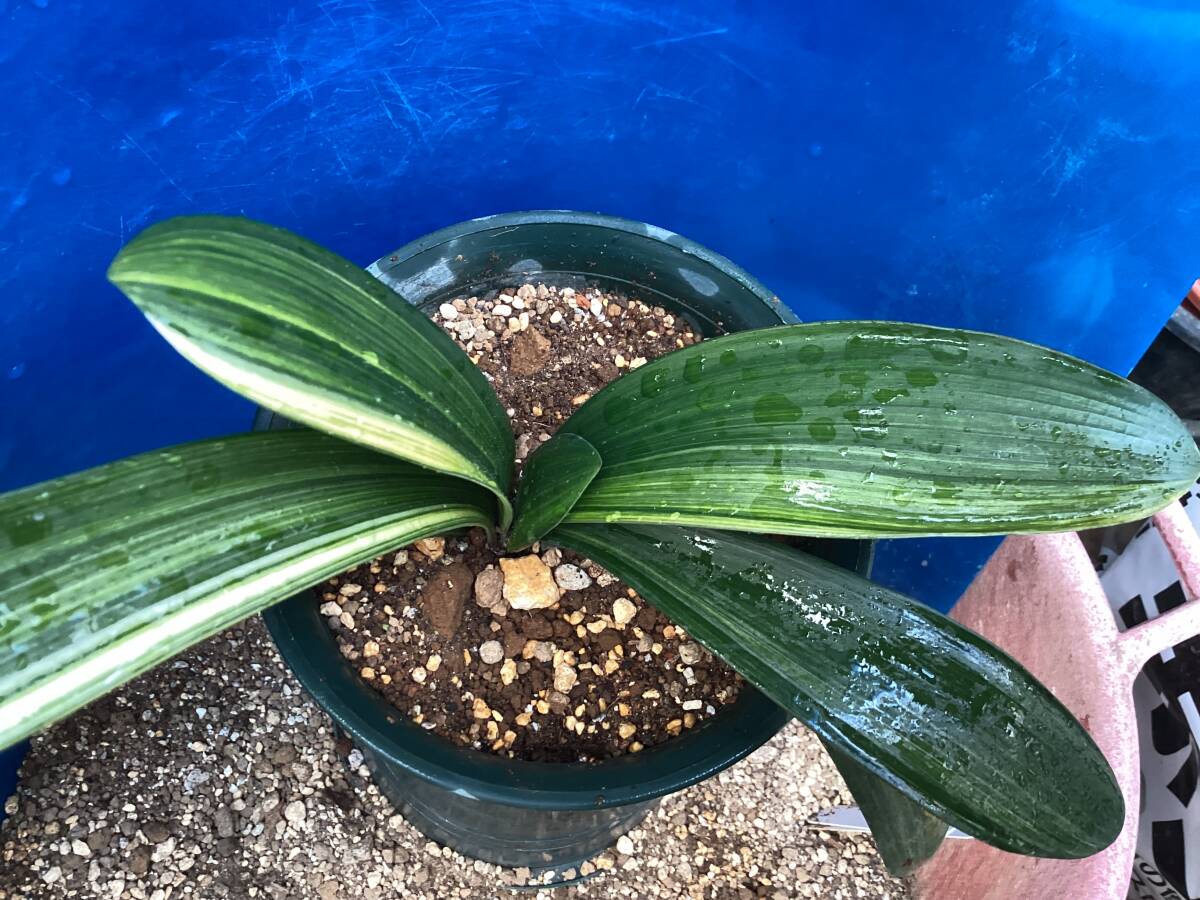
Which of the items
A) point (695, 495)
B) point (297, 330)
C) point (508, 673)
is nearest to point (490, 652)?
point (508, 673)

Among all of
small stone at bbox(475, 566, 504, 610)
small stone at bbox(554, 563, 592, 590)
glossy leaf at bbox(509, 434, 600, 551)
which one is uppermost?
glossy leaf at bbox(509, 434, 600, 551)

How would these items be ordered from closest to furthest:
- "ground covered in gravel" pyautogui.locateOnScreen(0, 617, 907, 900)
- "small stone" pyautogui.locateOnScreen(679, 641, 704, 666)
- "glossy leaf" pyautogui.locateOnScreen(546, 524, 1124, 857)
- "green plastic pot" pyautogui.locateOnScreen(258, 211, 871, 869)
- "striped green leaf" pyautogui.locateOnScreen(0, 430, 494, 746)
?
"striped green leaf" pyautogui.locateOnScreen(0, 430, 494, 746) → "glossy leaf" pyautogui.locateOnScreen(546, 524, 1124, 857) → "green plastic pot" pyautogui.locateOnScreen(258, 211, 871, 869) → "small stone" pyautogui.locateOnScreen(679, 641, 704, 666) → "ground covered in gravel" pyautogui.locateOnScreen(0, 617, 907, 900)

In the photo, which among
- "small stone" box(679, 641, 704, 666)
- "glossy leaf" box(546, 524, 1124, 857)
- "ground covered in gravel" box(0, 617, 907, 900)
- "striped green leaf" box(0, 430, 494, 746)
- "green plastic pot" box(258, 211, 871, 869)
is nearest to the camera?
"striped green leaf" box(0, 430, 494, 746)

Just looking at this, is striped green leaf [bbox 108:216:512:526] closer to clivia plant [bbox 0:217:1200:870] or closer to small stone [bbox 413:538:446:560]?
clivia plant [bbox 0:217:1200:870]

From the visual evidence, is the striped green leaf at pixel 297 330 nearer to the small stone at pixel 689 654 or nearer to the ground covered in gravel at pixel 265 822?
the small stone at pixel 689 654

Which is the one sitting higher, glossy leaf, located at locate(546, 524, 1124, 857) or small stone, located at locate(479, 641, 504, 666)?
glossy leaf, located at locate(546, 524, 1124, 857)

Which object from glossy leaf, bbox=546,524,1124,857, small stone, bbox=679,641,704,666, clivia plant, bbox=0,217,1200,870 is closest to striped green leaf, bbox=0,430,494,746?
clivia plant, bbox=0,217,1200,870

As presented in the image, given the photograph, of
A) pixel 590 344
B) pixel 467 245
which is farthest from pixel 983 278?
pixel 467 245
